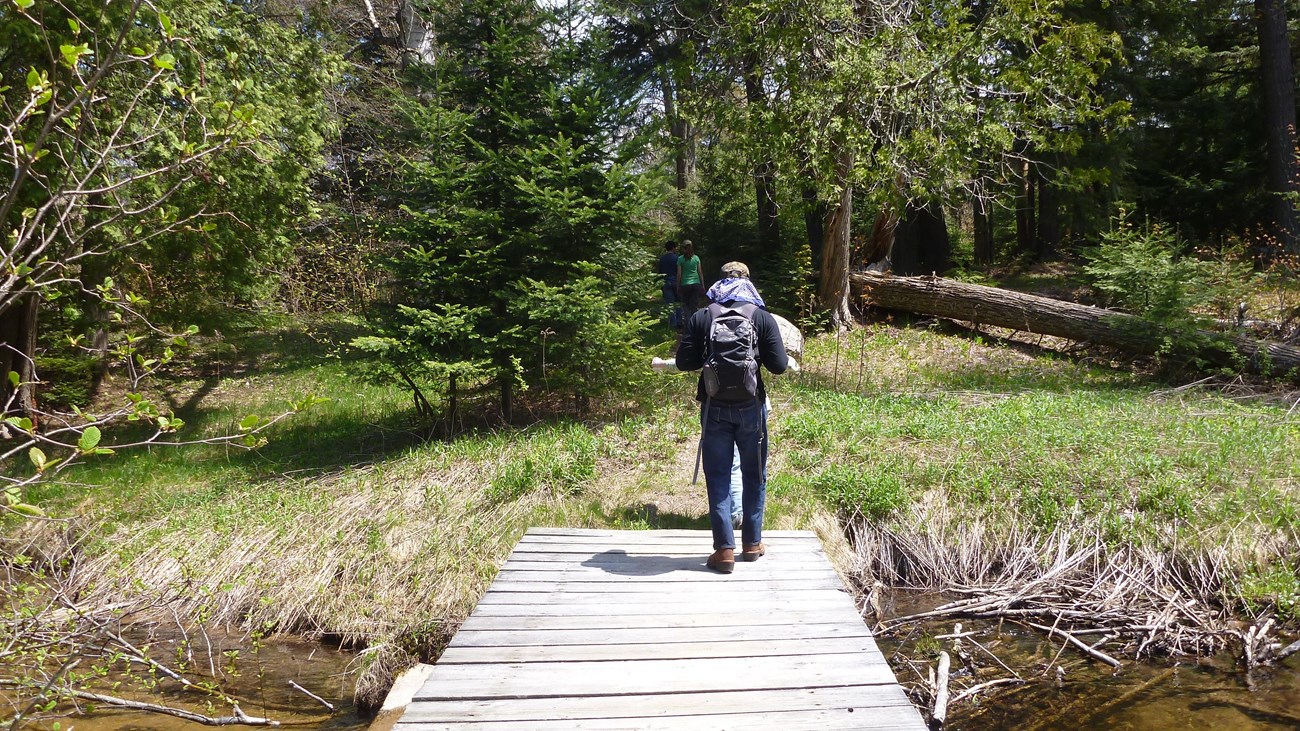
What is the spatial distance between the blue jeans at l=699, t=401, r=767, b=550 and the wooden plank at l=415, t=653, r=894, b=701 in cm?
128

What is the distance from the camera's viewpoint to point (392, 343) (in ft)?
30.3

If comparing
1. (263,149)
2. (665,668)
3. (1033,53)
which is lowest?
(665,668)

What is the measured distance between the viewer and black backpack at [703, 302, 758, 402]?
519 centimetres

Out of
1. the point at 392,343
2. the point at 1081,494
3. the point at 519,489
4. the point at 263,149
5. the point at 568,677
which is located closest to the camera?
the point at 568,677

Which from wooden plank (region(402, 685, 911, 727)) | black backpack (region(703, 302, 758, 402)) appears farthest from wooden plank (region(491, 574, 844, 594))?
wooden plank (region(402, 685, 911, 727))

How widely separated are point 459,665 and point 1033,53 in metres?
12.0

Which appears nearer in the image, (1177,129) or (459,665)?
(459,665)

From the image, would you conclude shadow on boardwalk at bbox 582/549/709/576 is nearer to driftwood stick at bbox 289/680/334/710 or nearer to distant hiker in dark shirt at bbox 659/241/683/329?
driftwood stick at bbox 289/680/334/710

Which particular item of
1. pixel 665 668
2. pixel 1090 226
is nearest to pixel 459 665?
pixel 665 668

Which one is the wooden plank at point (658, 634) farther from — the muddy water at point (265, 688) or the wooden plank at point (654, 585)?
the muddy water at point (265, 688)

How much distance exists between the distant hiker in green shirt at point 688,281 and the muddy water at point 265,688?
9041mm

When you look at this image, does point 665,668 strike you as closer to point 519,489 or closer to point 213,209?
point 519,489

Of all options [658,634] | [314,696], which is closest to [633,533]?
[658,634]

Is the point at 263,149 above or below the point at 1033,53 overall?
below
